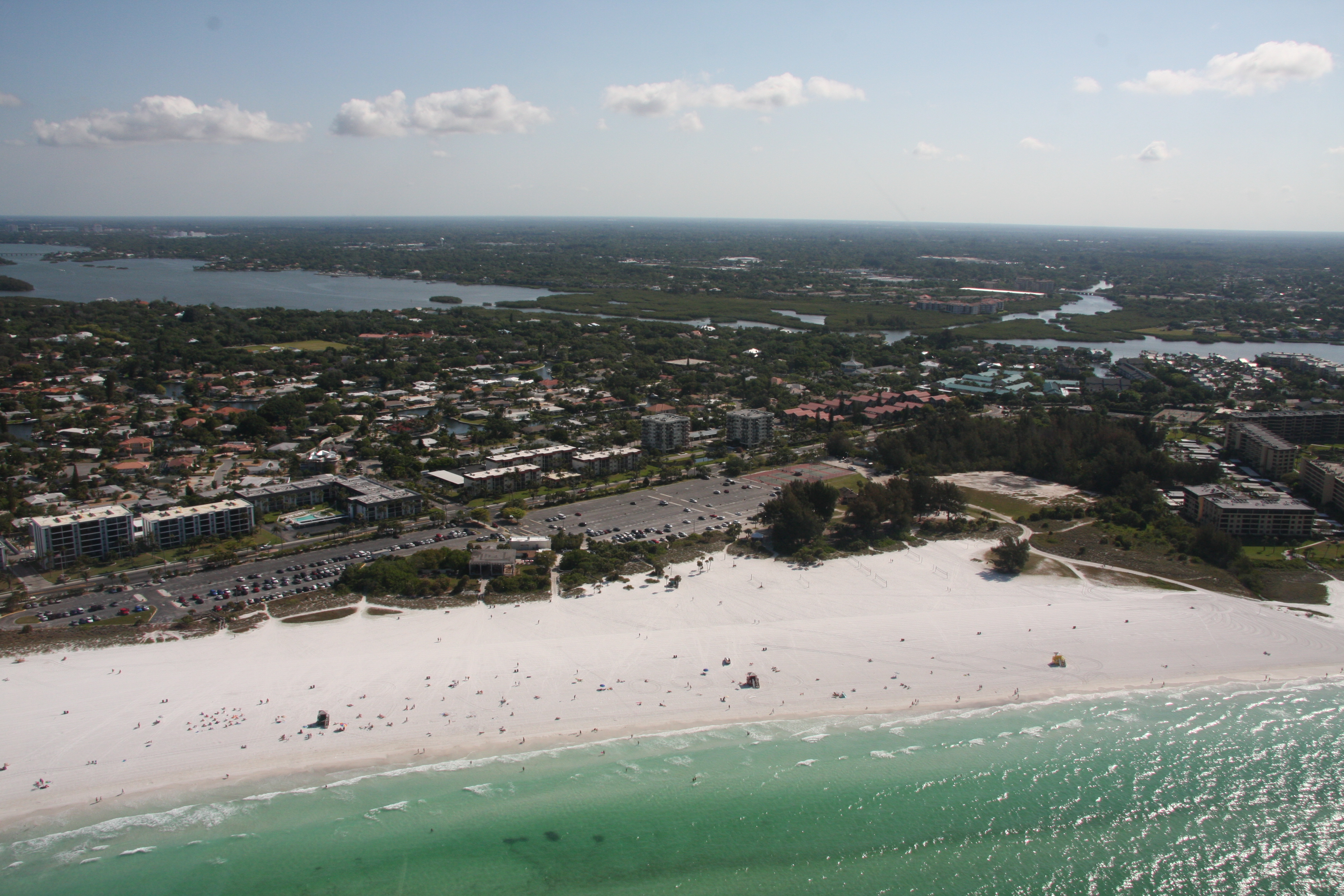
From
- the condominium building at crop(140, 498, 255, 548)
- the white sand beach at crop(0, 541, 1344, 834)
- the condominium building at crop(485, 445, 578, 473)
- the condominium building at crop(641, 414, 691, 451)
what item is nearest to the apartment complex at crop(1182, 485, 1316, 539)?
the white sand beach at crop(0, 541, 1344, 834)

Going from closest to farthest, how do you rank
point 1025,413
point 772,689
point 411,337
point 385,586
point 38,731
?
1. point 38,731
2. point 772,689
3. point 385,586
4. point 1025,413
5. point 411,337

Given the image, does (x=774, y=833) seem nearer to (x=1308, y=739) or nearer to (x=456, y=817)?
(x=456, y=817)

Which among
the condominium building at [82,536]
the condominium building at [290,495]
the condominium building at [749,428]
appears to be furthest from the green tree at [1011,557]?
the condominium building at [82,536]

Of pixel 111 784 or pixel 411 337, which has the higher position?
pixel 411 337

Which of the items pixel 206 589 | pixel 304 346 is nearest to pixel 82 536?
pixel 206 589

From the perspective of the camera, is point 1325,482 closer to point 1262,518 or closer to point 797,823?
point 1262,518

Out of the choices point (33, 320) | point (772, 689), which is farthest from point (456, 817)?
point (33, 320)
